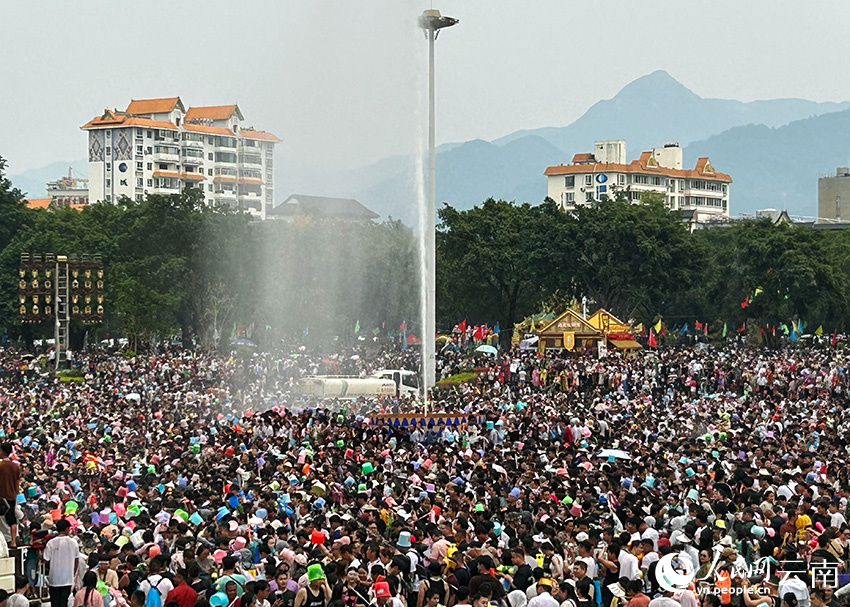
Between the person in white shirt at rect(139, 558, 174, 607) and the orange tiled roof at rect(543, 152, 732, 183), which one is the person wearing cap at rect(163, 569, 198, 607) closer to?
the person in white shirt at rect(139, 558, 174, 607)

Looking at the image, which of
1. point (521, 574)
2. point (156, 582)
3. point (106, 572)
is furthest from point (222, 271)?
point (521, 574)

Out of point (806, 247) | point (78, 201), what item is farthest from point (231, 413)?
point (78, 201)

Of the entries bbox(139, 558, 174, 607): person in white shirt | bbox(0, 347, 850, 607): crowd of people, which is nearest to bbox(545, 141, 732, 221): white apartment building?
bbox(0, 347, 850, 607): crowd of people

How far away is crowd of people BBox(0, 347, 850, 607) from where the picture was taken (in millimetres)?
14844

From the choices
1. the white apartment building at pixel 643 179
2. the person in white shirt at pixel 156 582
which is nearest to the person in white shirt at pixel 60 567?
the person in white shirt at pixel 156 582

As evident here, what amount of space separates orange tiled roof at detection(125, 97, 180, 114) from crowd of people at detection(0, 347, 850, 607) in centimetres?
10915

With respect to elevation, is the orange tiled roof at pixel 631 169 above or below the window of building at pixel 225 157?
below

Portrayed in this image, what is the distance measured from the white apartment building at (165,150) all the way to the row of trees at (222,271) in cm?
6239

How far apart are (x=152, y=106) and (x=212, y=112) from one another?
823cm

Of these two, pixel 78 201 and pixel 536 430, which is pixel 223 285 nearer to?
pixel 536 430

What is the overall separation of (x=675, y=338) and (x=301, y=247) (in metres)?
23.5

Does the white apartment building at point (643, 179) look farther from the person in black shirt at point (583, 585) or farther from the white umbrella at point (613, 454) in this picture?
the person in black shirt at point (583, 585)

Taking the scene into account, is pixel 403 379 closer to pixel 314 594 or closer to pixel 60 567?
pixel 60 567

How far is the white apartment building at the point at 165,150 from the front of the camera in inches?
5876
